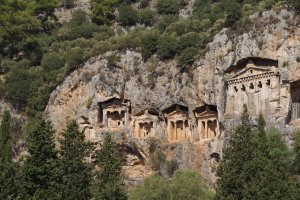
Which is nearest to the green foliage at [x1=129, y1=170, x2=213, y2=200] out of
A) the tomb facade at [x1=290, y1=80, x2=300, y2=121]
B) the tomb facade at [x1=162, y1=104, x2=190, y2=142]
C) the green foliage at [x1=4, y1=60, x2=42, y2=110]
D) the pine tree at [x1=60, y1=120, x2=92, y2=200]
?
the pine tree at [x1=60, y1=120, x2=92, y2=200]

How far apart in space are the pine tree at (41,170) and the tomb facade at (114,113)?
65.5ft

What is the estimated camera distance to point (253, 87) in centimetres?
6062

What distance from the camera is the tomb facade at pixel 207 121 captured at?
62.9 m

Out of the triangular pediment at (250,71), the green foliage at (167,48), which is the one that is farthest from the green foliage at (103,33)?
the triangular pediment at (250,71)

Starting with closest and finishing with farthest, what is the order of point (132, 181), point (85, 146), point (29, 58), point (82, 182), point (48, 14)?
point (82, 182) → point (85, 146) → point (132, 181) → point (29, 58) → point (48, 14)

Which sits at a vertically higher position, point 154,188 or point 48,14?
point 48,14

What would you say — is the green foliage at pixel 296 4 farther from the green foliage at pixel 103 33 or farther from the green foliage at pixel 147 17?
the green foliage at pixel 147 17

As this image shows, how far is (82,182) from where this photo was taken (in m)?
48.2

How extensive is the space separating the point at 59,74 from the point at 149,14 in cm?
1819

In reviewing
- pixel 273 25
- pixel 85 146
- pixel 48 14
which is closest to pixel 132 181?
pixel 85 146

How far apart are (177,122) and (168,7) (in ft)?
79.8

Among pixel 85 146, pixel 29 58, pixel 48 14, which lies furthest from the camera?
pixel 48 14

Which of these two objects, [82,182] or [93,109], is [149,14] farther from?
[82,182]

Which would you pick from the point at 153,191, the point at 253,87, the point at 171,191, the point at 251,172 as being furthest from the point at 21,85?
the point at 251,172
